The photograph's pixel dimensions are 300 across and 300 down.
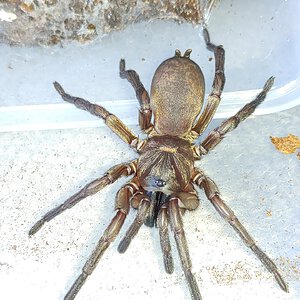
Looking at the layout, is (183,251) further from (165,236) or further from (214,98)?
(214,98)

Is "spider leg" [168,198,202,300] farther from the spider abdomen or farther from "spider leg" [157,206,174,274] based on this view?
the spider abdomen

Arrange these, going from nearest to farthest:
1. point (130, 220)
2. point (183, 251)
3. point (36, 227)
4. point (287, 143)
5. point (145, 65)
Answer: point (183, 251) < point (36, 227) < point (130, 220) < point (287, 143) < point (145, 65)

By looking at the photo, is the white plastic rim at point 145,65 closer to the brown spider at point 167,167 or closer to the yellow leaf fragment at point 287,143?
the yellow leaf fragment at point 287,143

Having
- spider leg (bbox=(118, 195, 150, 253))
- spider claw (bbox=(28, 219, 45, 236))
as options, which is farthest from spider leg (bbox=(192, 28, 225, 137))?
spider claw (bbox=(28, 219, 45, 236))

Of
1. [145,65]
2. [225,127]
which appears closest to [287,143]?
[225,127]

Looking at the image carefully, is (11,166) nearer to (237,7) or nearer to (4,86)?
(4,86)

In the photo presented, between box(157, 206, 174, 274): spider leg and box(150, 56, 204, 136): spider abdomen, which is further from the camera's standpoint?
box(150, 56, 204, 136): spider abdomen
